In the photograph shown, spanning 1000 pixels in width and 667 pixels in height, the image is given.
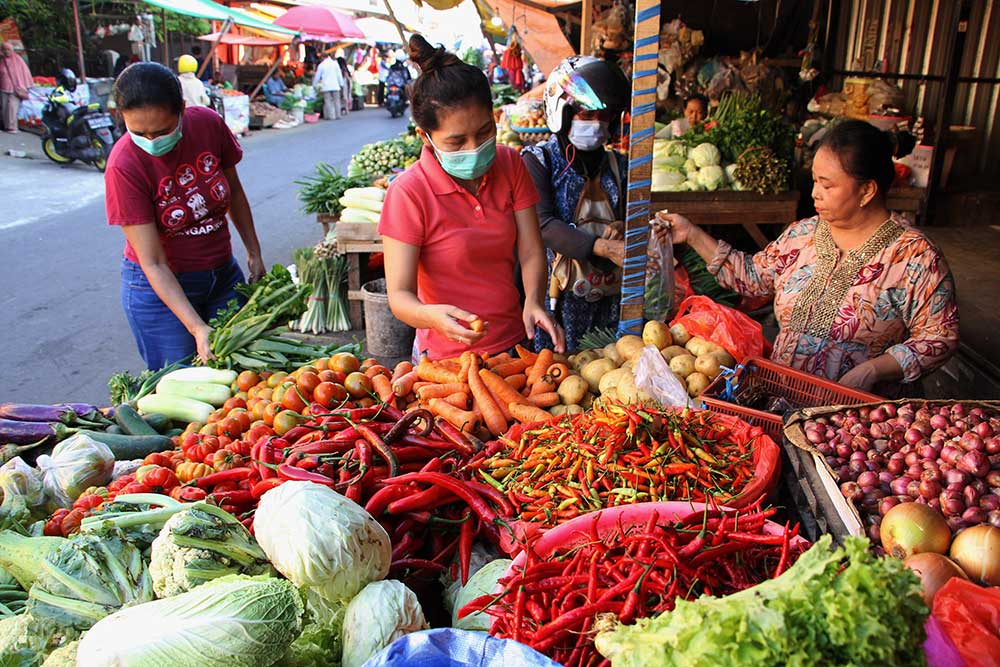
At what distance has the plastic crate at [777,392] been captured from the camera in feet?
8.31

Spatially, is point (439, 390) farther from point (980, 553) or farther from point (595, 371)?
point (980, 553)

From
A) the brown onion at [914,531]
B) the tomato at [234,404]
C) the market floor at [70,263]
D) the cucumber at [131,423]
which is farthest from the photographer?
the market floor at [70,263]

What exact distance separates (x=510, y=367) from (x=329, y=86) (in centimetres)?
2490

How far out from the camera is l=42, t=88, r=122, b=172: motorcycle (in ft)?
45.9

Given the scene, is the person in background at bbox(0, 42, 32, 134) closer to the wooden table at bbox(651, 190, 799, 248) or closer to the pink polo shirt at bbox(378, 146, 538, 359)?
the wooden table at bbox(651, 190, 799, 248)

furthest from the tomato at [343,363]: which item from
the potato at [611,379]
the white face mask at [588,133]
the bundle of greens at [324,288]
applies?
the bundle of greens at [324,288]

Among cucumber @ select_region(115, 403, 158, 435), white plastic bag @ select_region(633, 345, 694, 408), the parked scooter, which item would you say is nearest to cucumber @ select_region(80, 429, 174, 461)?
cucumber @ select_region(115, 403, 158, 435)

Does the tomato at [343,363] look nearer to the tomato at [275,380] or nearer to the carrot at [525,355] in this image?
the tomato at [275,380]

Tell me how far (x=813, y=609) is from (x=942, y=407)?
1.57 m

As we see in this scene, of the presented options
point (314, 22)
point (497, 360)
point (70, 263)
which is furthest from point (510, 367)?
point (314, 22)

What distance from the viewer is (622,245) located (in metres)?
3.70

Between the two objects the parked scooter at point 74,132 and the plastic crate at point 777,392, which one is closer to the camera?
the plastic crate at point 777,392

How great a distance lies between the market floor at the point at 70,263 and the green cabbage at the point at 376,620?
4.49m

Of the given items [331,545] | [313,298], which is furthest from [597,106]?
[313,298]
